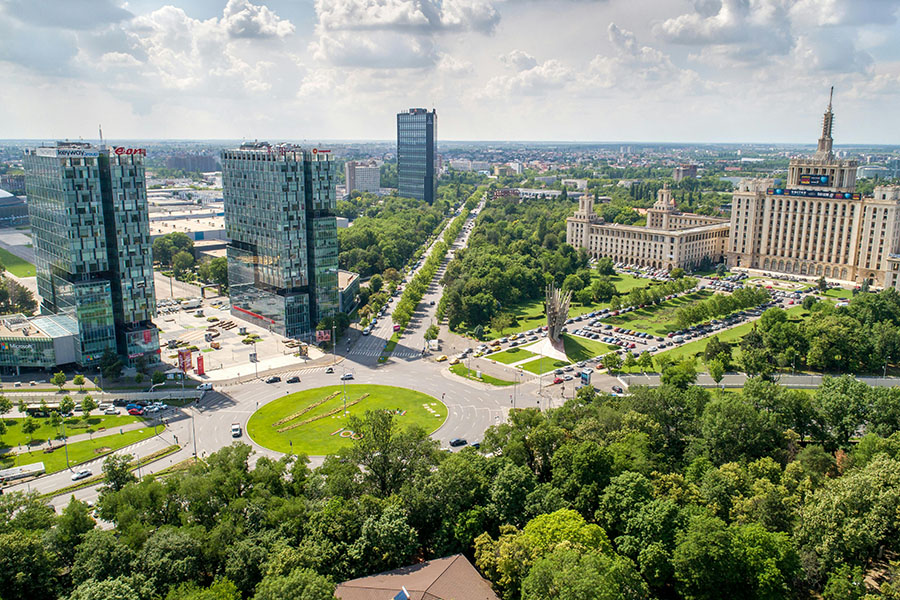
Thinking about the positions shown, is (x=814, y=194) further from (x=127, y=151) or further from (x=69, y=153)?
(x=69, y=153)

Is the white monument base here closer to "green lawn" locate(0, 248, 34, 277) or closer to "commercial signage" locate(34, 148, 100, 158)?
"commercial signage" locate(34, 148, 100, 158)

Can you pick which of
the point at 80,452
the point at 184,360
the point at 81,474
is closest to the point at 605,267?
the point at 184,360

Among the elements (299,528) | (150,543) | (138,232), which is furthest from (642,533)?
(138,232)

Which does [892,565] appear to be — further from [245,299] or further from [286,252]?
[245,299]

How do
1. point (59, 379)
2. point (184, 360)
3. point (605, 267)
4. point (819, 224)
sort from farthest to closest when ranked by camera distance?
point (605, 267), point (819, 224), point (184, 360), point (59, 379)

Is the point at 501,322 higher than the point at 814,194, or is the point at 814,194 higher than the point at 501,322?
the point at 814,194

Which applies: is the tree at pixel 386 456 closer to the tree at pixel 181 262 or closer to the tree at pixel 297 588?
the tree at pixel 297 588
